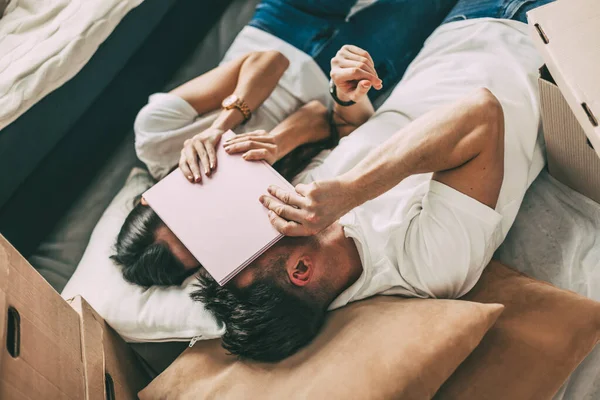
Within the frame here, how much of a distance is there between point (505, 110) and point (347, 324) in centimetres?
55

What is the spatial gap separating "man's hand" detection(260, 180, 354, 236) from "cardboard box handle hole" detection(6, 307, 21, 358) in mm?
397

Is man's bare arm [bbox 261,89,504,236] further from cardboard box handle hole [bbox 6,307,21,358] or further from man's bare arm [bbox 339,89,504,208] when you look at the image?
cardboard box handle hole [bbox 6,307,21,358]

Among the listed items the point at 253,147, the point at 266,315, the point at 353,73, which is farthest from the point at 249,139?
the point at 266,315

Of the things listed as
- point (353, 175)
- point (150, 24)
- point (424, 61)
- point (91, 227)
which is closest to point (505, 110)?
point (424, 61)

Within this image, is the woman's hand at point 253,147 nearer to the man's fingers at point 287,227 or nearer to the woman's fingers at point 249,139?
the woman's fingers at point 249,139

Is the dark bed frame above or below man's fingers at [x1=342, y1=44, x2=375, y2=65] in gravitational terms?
above

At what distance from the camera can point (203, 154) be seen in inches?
37.3

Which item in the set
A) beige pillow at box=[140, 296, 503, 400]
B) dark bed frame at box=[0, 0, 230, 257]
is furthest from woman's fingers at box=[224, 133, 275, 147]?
dark bed frame at box=[0, 0, 230, 257]

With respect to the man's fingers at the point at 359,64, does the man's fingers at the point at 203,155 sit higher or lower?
higher

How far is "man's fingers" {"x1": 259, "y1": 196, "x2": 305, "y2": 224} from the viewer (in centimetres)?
82

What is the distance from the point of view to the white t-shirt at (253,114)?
1.13m

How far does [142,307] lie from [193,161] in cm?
31

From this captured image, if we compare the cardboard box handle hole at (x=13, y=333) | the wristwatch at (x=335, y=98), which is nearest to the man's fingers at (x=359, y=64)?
the wristwatch at (x=335, y=98)

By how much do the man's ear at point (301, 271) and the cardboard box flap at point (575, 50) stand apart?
49 centimetres
